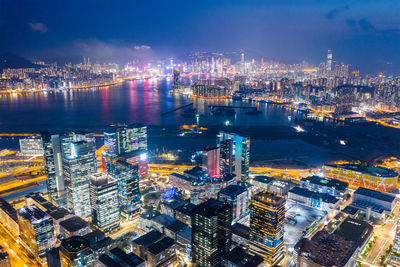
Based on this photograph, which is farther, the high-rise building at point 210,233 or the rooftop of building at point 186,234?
the rooftop of building at point 186,234

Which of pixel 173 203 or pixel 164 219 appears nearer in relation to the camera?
pixel 164 219

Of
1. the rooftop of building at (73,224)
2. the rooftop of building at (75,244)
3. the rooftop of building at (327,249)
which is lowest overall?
the rooftop of building at (327,249)

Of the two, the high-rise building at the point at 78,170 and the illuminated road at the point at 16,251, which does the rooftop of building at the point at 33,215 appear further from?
the high-rise building at the point at 78,170

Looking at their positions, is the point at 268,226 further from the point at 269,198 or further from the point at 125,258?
the point at 125,258

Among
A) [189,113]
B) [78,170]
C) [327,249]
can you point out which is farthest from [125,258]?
[189,113]

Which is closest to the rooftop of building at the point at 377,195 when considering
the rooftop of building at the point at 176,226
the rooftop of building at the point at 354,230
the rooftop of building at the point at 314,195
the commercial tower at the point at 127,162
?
the rooftop of building at the point at 314,195

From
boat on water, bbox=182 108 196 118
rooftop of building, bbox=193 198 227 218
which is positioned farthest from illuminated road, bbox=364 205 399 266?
boat on water, bbox=182 108 196 118

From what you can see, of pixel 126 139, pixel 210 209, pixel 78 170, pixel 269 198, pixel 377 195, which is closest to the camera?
pixel 210 209
